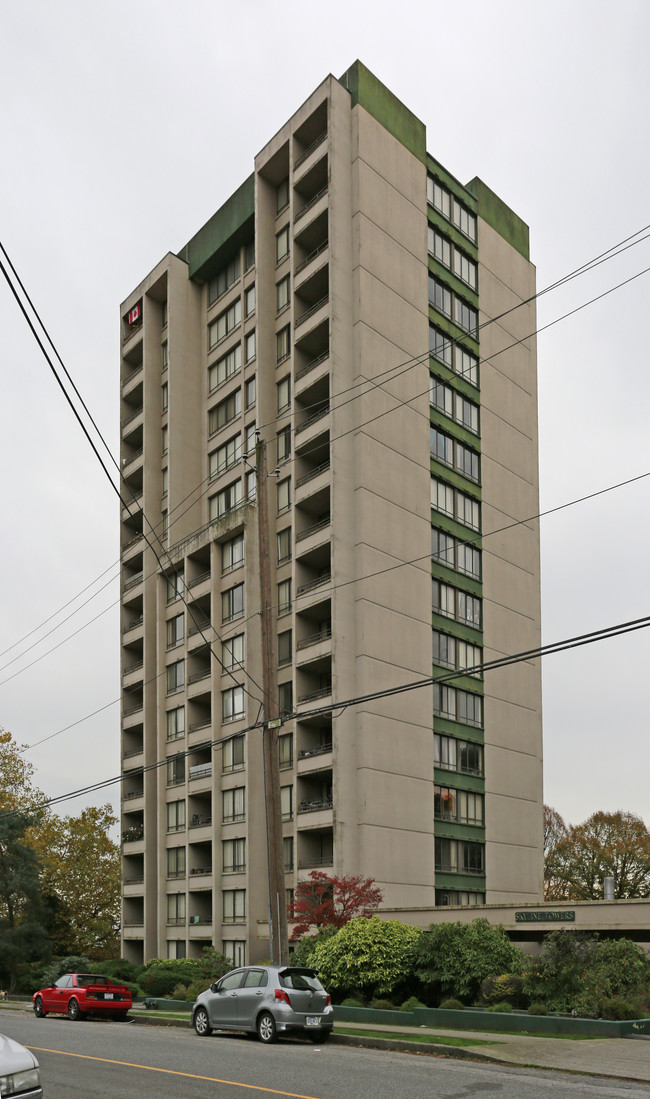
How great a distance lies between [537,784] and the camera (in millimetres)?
59125

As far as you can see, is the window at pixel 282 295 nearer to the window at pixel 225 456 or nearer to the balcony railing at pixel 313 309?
the balcony railing at pixel 313 309

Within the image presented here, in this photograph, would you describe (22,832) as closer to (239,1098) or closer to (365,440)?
(365,440)

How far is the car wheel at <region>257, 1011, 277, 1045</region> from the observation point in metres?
22.1

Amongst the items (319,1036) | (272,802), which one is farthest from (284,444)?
(319,1036)

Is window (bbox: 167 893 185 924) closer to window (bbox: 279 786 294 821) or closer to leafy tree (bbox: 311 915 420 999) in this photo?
window (bbox: 279 786 294 821)

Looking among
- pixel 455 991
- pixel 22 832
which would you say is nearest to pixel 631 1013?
pixel 455 991

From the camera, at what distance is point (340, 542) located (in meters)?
48.6

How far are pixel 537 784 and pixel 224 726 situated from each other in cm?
1755

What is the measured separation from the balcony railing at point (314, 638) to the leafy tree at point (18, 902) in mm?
19144

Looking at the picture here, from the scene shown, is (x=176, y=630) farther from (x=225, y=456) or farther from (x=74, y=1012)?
(x=74, y=1012)

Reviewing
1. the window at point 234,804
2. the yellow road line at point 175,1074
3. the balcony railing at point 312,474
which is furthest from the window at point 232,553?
the yellow road line at point 175,1074

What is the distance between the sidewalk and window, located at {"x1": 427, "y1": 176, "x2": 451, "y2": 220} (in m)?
46.0

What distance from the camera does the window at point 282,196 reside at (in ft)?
191

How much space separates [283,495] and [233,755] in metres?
12.8
